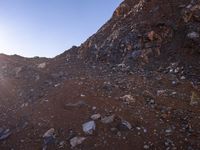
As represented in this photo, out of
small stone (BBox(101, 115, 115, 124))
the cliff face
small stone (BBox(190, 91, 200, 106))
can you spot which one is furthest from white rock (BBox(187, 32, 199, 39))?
small stone (BBox(101, 115, 115, 124))

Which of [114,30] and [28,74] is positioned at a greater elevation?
[114,30]

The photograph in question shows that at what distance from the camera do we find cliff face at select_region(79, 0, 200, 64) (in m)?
15.3

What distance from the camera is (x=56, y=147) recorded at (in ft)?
31.0

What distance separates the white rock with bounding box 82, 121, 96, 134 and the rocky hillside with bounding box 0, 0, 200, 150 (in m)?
0.04

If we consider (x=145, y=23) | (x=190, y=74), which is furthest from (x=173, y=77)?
(x=145, y=23)

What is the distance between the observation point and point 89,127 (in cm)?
988

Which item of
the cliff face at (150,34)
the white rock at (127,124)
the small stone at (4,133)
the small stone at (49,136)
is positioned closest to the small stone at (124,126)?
the white rock at (127,124)

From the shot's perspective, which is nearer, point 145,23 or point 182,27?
point 182,27

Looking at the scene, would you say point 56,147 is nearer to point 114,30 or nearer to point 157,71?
point 157,71

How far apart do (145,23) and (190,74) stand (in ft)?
16.1

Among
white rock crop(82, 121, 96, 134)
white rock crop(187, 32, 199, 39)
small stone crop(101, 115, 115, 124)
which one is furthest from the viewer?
white rock crop(187, 32, 199, 39)

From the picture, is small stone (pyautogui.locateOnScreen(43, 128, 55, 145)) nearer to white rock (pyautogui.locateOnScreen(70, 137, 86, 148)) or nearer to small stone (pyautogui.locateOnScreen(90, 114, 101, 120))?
white rock (pyautogui.locateOnScreen(70, 137, 86, 148))

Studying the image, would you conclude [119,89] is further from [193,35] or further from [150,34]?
[193,35]

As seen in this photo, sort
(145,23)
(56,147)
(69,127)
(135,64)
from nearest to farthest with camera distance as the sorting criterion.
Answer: (56,147) → (69,127) → (135,64) → (145,23)
